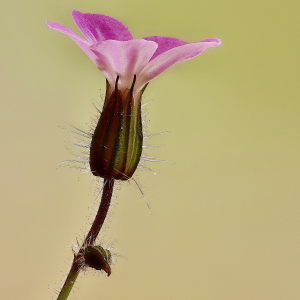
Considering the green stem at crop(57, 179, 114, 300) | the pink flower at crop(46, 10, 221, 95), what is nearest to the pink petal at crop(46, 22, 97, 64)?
the pink flower at crop(46, 10, 221, 95)

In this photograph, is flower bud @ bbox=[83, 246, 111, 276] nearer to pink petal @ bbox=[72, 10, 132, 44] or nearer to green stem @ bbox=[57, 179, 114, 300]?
green stem @ bbox=[57, 179, 114, 300]

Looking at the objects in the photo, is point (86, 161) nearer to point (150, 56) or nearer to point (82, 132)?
point (82, 132)

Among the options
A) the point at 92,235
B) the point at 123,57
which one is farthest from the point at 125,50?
the point at 92,235

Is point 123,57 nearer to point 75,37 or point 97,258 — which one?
point 75,37

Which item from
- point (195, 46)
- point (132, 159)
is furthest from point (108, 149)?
point (195, 46)

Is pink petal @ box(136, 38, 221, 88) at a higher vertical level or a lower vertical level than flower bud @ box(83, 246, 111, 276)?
higher

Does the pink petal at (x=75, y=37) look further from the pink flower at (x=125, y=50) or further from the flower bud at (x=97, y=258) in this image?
the flower bud at (x=97, y=258)
